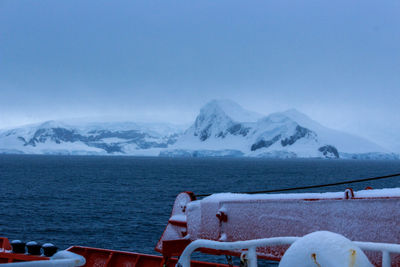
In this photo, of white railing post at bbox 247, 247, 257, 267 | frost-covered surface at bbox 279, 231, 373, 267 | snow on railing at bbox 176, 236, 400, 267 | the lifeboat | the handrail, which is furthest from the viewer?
white railing post at bbox 247, 247, 257, 267

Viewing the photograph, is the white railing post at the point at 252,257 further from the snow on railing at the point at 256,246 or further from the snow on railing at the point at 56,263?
the snow on railing at the point at 56,263

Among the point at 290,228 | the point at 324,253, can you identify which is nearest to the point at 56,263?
the point at 324,253

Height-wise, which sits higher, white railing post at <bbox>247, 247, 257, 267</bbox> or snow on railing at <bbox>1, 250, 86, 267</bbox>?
snow on railing at <bbox>1, 250, 86, 267</bbox>

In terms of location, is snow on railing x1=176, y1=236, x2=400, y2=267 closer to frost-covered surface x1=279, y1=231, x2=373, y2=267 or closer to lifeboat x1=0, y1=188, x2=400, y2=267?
lifeboat x1=0, y1=188, x2=400, y2=267

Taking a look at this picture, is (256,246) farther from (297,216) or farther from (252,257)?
(297,216)

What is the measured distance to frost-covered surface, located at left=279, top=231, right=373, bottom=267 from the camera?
407 centimetres

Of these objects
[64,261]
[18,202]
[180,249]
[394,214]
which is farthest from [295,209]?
[18,202]

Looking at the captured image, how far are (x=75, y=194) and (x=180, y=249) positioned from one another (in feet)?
222

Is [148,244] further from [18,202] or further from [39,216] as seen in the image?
[18,202]

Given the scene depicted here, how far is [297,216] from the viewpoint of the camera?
23.7 ft

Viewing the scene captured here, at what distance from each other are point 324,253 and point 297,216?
3140 mm

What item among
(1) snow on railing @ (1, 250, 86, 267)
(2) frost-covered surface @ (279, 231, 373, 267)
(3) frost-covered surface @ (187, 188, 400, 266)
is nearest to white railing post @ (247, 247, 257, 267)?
(2) frost-covered surface @ (279, 231, 373, 267)

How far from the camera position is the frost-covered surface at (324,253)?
4.07 metres

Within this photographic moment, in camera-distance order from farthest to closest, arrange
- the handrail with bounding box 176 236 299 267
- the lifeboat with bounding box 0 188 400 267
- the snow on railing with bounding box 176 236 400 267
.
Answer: the handrail with bounding box 176 236 299 267, the snow on railing with bounding box 176 236 400 267, the lifeboat with bounding box 0 188 400 267
